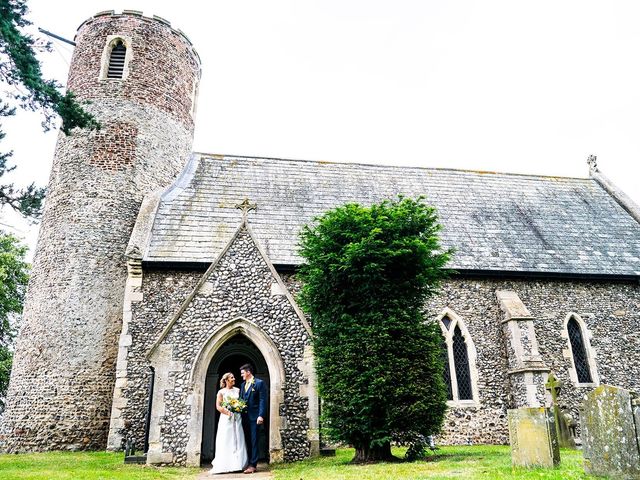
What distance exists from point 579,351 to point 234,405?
39.9ft

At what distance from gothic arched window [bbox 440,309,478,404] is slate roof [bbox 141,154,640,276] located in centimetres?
191

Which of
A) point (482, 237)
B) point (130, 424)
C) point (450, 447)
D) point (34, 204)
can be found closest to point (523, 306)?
point (482, 237)

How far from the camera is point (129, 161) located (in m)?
17.5

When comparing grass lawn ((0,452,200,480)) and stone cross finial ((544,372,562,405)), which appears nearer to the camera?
grass lawn ((0,452,200,480))

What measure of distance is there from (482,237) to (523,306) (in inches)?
126

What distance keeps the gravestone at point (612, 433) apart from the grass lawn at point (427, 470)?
0.88 ft

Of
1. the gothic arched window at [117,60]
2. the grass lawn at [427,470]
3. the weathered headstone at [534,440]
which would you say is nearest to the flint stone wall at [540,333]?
the grass lawn at [427,470]

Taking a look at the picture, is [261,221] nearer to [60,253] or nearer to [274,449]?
[60,253]

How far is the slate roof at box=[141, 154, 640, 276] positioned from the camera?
16078 mm

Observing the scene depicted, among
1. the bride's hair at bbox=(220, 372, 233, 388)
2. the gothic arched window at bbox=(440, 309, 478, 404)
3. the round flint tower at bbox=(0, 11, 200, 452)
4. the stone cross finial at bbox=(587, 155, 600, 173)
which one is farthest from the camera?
the stone cross finial at bbox=(587, 155, 600, 173)

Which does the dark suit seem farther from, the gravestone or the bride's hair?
the gravestone

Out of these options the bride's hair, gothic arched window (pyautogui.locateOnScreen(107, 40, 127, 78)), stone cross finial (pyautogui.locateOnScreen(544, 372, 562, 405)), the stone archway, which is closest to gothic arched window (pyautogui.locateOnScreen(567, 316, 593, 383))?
stone cross finial (pyautogui.locateOnScreen(544, 372, 562, 405))

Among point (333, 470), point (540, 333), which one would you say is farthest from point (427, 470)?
point (540, 333)

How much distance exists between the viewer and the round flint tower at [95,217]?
1420 centimetres
